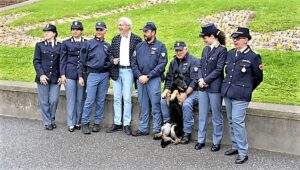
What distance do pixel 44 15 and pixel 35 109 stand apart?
9257mm

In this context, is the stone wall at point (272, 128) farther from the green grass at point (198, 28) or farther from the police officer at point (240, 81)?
the green grass at point (198, 28)

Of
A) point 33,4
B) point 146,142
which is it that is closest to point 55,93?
point 146,142

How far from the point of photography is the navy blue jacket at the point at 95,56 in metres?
10.1

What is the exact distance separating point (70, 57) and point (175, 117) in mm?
2100

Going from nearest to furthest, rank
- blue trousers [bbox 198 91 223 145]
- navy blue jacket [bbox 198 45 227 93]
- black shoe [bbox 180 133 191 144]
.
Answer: navy blue jacket [bbox 198 45 227 93]
blue trousers [bbox 198 91 223 145]
black shoe [bbox 180 133 191 144]

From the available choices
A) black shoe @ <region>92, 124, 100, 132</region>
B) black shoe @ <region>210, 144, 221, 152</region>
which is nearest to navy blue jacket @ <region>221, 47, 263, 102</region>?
black shoe @ <region>210, 144, 221, 152</region>

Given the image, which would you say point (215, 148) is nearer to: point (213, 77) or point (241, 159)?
point (241, 159)

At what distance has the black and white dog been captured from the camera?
9523 mm

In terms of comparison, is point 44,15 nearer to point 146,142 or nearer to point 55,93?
point 55,93

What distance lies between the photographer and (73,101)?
10.5m

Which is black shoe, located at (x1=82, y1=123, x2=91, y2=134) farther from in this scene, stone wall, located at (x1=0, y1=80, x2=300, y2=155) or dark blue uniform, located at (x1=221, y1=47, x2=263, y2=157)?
dark blue uniform, located at (x1=221, y1=47, x2=263, y2=157)

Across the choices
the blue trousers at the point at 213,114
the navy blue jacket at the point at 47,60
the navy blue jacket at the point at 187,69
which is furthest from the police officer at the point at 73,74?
the blue trousers at the point at 213,114

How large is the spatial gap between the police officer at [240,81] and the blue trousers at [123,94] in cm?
191

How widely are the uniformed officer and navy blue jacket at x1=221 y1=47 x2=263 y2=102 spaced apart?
0.32 meters
